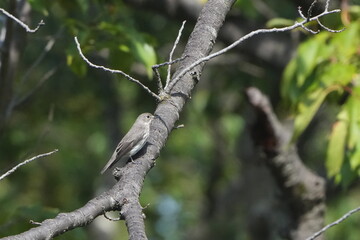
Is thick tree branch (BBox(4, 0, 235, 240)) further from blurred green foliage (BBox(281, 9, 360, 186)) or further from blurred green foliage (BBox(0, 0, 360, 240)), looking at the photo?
blurred green foliage (BBox(281, 9, 360, 186))

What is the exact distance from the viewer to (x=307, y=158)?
12.4 metres

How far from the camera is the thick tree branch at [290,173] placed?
6.32 metres

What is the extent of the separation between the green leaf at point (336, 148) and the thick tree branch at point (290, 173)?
2.96 feet

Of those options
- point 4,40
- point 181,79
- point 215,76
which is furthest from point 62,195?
point 181,79

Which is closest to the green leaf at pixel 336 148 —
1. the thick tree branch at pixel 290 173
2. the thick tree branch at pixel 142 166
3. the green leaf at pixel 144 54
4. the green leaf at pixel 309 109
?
the green leaf at pixel 309 109

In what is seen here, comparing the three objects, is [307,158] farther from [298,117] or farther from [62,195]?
[298,117]

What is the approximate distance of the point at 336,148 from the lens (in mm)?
5332

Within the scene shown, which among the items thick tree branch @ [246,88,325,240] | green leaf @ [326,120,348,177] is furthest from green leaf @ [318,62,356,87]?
thick tree branch @ [246,88,325,240]

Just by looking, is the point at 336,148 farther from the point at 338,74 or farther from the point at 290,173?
the point at 290,173

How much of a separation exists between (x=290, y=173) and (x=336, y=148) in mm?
1354

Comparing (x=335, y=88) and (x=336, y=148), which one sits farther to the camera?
(x=335, y=88)

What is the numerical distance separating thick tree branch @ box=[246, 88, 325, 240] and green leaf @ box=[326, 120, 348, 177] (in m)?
0.90

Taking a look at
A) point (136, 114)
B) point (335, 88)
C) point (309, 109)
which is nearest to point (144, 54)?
point (309, 109)

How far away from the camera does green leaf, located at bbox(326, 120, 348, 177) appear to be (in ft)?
17.5
